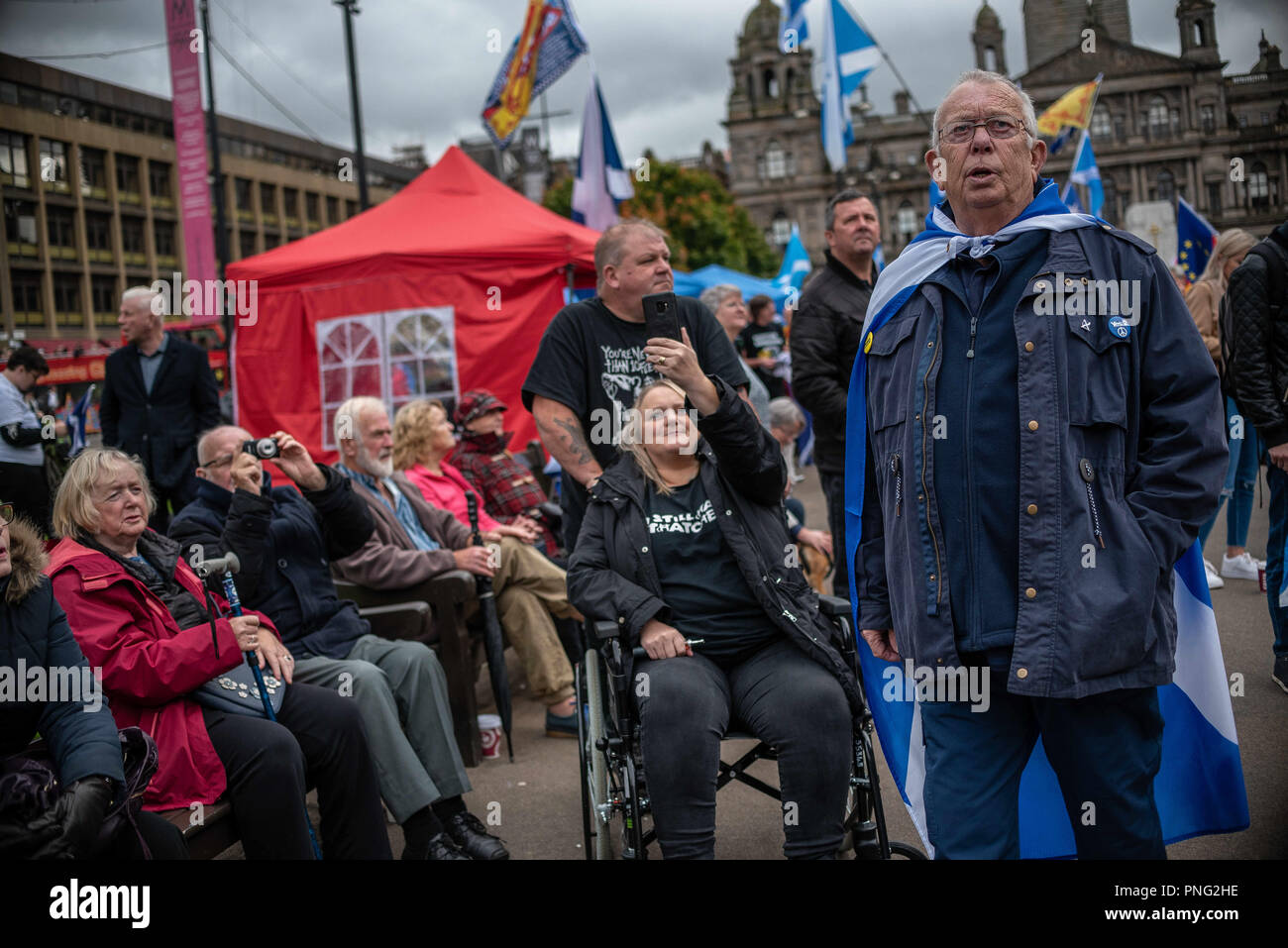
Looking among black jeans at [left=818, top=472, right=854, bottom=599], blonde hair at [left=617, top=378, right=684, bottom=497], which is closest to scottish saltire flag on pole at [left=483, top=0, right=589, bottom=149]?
black jeans at [left=818, top=472, right=854, bottom=599]

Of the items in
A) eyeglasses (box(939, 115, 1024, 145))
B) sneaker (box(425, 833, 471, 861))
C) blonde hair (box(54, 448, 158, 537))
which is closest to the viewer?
eyeglasses (box(939, 115, 1024, 145))

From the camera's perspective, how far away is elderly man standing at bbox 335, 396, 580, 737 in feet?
17.1

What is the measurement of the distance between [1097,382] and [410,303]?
8.17 metres

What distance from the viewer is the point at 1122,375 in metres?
2.38

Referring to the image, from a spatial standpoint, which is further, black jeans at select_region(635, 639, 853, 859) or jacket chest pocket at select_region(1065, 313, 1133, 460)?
black jeans at select_region(635, 639, 853, 859)

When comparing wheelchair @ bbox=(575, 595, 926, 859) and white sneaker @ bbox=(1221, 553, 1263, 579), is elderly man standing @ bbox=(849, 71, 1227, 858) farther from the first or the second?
white sneaker @ bbox=(1221, 553, 1263, 579)

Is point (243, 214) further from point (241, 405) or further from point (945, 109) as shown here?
point (945, 109)

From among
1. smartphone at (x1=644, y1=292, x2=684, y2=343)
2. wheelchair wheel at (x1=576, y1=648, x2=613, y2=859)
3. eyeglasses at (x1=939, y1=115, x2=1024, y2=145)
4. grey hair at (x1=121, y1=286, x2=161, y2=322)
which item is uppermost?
grey hair at (x1=121, y1=286, x2=161, y2=322)

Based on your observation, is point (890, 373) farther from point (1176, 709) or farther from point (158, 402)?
point (158, 402)

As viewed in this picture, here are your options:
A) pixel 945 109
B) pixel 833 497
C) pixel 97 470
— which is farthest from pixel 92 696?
pixel 833 497

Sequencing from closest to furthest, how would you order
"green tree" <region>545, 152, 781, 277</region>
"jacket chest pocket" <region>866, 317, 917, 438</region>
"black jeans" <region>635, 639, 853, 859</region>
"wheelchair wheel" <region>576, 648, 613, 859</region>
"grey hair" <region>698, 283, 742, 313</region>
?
1. "jacket chest pocket" <region>866, 317, 917, 438</region>
2. "black jeans" <region>635, 639, 853, 859</region>
3. "wheelchair wheel" <region>576, 648, 613, 859</region>
4. "grey hair" <region>698, 283, 742, 313</region>
5. "green tree" <region>545, 152, 781, 277</region>

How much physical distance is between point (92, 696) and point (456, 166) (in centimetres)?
841

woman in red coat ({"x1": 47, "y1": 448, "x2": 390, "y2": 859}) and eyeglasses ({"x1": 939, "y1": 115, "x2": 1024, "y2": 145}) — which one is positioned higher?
eyeglasses ({"x1": 939, "y1": 115, "x2": 1024, "y2": 145})

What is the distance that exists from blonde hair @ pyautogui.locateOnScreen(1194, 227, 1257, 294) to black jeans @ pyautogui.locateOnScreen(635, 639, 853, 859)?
348 centimetres
